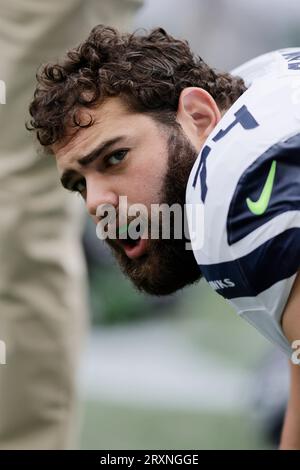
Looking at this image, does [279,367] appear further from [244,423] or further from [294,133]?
[294,133]

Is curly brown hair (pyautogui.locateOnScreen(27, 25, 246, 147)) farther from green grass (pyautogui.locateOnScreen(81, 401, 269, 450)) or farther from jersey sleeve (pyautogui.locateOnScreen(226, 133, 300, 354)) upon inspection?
green grass (pyautogui.locateOnScreen(81, 401, 269, 450))

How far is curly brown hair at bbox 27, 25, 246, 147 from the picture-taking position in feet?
Answer: 5.23

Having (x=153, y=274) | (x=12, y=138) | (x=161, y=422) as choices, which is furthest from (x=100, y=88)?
(x=161, y=422)

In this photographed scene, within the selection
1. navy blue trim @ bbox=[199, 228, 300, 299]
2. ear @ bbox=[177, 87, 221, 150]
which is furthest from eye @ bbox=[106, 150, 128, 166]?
navy blue trim @ bbox=[199, 228, 300, 299]

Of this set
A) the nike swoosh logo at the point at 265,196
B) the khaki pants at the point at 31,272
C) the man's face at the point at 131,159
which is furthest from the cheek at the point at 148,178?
the khaki pants at the point at 31,272

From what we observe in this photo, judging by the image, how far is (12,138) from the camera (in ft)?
6.70

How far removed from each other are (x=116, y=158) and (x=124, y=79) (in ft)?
0.41

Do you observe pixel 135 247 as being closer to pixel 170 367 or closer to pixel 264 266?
pixel 264 266

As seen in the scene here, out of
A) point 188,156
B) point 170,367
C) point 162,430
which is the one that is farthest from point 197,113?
point 170,367

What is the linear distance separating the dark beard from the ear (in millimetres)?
23

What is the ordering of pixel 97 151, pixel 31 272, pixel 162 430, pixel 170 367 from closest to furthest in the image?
pixel 97 151, pixel 31 272, pixel 162 430, pixel 170 367

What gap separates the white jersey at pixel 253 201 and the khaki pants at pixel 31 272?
588 millimetres

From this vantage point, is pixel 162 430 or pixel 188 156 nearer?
pixel 188 156

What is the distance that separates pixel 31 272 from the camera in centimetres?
205
